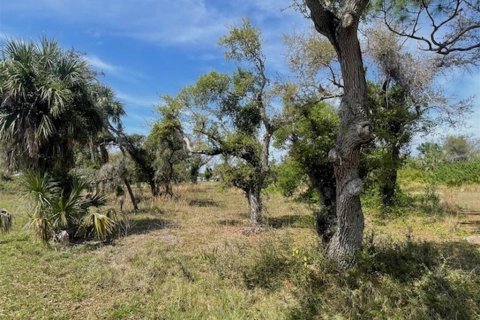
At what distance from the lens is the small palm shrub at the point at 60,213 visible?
8.84 m

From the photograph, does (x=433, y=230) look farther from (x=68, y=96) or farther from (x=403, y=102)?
(x=68, y=96)

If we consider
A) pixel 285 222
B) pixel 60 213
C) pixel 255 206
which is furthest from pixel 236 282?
pixel 285 222

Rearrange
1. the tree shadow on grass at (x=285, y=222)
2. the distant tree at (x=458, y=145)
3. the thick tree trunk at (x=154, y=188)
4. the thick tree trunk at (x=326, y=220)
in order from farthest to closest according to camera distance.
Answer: the distant tree at (x=458, y=145) → the thick tree trunk at (x=154, y=188) → the tree shadow on grass at (x=285, y=222) → the thick tree trunk at (x=326, y=220)

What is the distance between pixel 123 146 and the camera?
18203mm

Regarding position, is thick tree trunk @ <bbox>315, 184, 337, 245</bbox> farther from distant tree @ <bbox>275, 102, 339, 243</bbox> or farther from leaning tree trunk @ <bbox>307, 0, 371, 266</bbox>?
leaning tree trunk @ <bbox>307, 0, 371, 266</bbox>

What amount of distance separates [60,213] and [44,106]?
3007 mm

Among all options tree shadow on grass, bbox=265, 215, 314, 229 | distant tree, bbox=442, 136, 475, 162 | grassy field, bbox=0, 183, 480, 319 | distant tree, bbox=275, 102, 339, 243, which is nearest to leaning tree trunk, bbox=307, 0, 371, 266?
grassy field, bbox=0, 183, 480, 319

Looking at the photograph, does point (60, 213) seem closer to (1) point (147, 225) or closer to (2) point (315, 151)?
(1) point (147, 225)

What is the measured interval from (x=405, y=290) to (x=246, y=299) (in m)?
2.09

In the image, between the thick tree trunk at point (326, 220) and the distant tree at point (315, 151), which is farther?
the distant tree at point (315, 151)

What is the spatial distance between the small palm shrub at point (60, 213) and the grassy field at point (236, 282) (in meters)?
0.51

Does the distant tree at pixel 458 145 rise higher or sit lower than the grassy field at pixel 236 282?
higher

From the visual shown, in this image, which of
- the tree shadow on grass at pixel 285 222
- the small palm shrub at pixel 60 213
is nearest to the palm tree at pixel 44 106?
the small palm shrub at pixel 60 213

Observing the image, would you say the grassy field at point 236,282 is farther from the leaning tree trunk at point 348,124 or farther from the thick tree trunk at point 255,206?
the thick tree trunk at point 255,206
